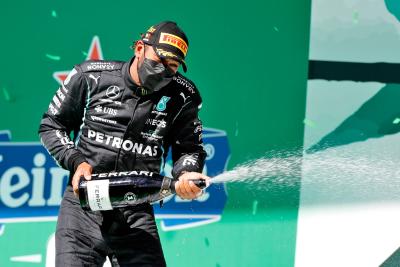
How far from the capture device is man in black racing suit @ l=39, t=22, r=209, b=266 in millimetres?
3549

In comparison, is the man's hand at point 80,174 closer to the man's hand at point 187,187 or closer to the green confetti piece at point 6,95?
the man's hand at point 187,187

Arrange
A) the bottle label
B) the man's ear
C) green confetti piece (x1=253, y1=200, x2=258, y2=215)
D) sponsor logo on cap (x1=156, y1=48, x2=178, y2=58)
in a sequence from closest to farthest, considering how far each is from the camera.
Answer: the bottle label
sponsor logo on cap (x1=156, y1=48, x2=178, y2=58)
the man's ear
green confetti piece (x1=253, y1=200, x2=258, y2=215)

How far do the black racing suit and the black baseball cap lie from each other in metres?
0.21

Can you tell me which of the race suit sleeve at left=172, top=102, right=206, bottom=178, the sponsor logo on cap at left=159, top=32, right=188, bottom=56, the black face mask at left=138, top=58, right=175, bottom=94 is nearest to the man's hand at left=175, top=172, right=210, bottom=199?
the race suit sleeve at left=172, top=102, right=206, bottom=178

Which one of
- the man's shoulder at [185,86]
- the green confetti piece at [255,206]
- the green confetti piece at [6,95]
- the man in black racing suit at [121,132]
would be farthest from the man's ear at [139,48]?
the green confetti piece at [255,206]

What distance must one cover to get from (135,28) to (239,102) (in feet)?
2.86

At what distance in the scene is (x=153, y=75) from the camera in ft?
11.7

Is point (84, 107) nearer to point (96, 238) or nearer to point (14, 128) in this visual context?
point (96, 238)

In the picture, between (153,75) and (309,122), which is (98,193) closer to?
(153,75)

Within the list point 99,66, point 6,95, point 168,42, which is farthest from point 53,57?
point 168,42

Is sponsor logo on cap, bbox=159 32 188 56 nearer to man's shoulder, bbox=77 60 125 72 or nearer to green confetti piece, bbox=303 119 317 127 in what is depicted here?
man's shoulder, bbox=77 60 125 72

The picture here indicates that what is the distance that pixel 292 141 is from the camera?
5230 mm

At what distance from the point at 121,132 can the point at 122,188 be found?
35 cm

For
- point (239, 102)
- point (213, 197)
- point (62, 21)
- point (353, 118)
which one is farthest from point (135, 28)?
point (353, 118)
